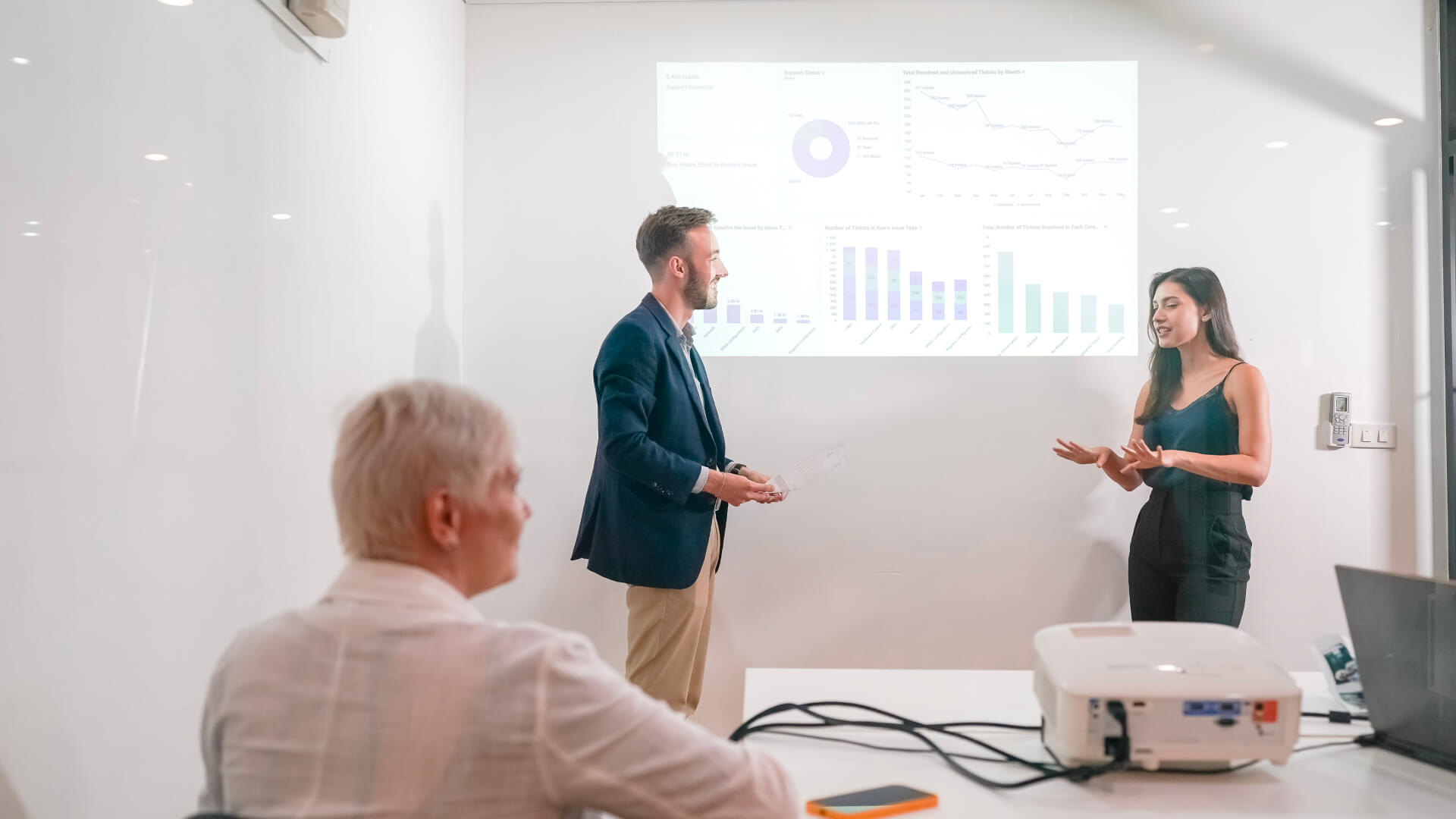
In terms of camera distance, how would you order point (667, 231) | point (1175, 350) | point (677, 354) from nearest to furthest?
point (677, 354) < point (667, 231) < point (1175, 350)

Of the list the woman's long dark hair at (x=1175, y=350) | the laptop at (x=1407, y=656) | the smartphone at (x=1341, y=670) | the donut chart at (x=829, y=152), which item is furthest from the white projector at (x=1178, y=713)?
the donut chart at (x=829, y=152)

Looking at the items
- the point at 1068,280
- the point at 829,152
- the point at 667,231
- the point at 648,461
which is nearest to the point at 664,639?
the point at 648,461

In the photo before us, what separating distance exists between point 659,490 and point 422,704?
1.80m

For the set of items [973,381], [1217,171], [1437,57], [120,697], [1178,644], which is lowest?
[120,697]

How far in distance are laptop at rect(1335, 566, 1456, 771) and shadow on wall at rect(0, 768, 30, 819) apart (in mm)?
1982

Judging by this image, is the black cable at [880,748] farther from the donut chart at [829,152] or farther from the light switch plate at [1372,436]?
the light switch plate at [1372,436]

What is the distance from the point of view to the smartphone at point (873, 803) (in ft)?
3.81

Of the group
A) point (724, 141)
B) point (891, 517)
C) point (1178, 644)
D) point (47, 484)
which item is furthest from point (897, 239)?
point (47, 484)

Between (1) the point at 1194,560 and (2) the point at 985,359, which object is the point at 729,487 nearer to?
(2) the point at 985,359

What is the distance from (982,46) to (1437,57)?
169 centimetres

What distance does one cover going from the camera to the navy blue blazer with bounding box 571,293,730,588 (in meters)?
2.56

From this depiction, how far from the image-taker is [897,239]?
3.46 m

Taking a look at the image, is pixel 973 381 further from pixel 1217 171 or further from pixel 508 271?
pixel 508 271

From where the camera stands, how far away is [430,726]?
0.84 meters
